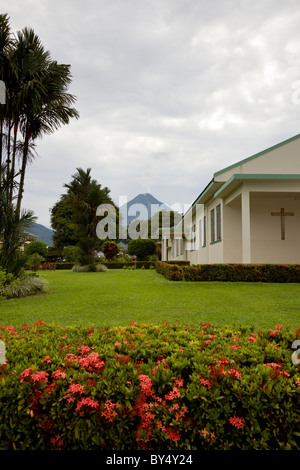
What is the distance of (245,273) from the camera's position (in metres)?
11.9

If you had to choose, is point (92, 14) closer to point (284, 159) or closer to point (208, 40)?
point (208, 40)

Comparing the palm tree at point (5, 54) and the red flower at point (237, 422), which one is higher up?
the palm tree at point (5, 54)

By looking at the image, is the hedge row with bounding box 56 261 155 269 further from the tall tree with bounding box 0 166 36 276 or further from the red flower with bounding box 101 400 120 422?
the red flower with bounding box 101 400 120 422

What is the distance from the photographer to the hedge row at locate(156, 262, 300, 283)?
11.8 m

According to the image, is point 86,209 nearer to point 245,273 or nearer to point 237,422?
point 245,273

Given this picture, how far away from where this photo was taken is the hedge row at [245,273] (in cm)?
1180

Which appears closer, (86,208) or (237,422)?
(237,422)

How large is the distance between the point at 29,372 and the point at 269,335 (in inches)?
80.6

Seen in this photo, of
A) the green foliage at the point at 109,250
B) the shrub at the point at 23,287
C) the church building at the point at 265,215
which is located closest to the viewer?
the shrub at the point at 23,287
